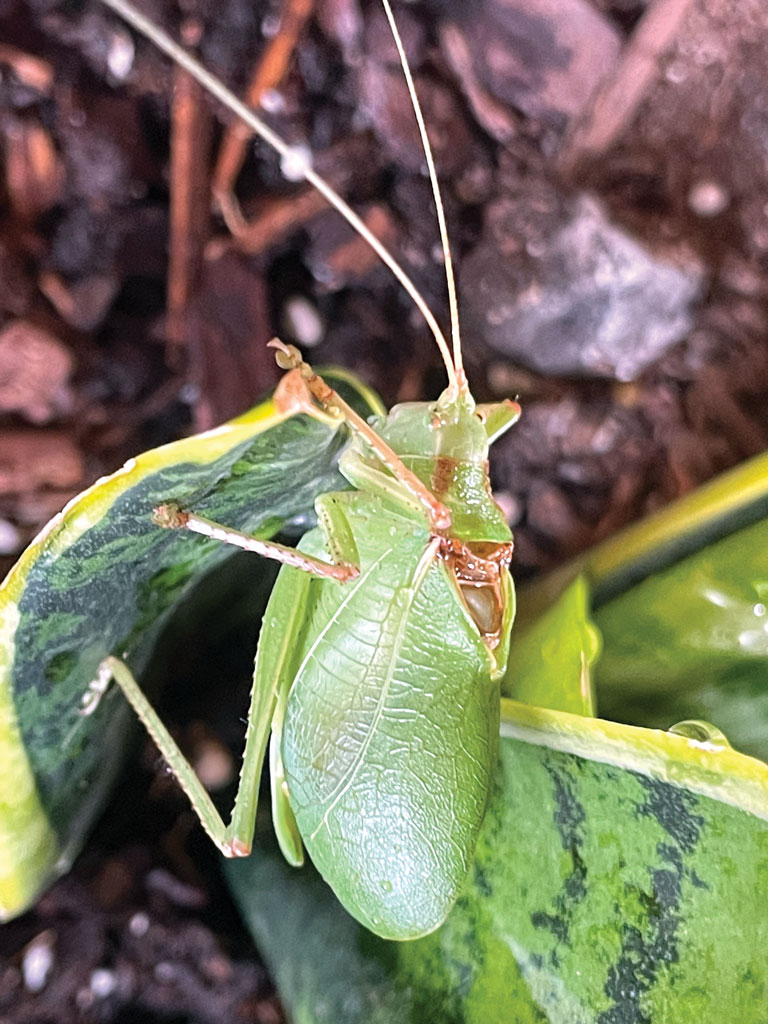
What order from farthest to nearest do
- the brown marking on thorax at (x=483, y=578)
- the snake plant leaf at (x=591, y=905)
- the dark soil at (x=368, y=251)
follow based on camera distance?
1. the dark soil at (x=368, y=251)
2. the brown marking on thorax at (x=483, y=578)
3. the snake plant leaf at (x=591, y=905)

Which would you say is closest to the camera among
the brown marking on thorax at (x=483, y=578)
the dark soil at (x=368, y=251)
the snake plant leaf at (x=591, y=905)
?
the snake plant leaf at (x=591, y=905)

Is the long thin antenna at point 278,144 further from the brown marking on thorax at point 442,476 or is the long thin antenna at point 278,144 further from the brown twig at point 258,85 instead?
the brown twig at point 258,85

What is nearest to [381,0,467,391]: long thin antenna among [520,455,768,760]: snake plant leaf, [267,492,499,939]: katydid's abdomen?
[267,492,499,939]: katydid's abdomen

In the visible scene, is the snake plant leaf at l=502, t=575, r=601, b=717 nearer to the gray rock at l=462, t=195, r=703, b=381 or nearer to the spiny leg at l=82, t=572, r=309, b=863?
the spiny leg at l=82, t=572, r=309, b=863

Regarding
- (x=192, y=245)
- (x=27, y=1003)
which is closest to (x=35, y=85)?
(x=192, y=245)

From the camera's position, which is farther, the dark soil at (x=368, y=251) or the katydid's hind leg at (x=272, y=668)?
the dark soil at (x=368, y=251)

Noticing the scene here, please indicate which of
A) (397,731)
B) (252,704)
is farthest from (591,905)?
(252,704)

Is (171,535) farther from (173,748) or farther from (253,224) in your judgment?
(253,224)

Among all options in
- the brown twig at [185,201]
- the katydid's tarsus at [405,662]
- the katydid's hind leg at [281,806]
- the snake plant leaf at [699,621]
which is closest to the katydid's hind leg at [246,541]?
the katydid's tarsus at [405,662]
